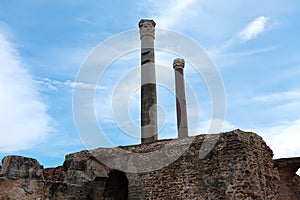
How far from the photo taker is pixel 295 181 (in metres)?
13.2

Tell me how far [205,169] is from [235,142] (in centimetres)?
112

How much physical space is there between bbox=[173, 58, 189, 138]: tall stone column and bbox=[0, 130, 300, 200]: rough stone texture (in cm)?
747

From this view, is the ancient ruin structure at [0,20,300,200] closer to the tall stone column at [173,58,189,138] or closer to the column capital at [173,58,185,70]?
the tall stone column at [173,58,189,138]

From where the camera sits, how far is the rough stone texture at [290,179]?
42.1 feet

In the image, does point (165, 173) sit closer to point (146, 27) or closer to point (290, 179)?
point (290, 179)

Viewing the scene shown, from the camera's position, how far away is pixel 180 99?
19594 mm

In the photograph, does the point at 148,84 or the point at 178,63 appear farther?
the point at 178,63

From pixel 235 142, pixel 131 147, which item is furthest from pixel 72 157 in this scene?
pixel 235 142

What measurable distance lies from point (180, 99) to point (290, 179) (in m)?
7.87

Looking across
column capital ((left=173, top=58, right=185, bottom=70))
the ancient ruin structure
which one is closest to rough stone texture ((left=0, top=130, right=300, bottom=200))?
the ancient ruin structure

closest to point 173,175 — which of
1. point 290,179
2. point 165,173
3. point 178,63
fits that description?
point 165,173

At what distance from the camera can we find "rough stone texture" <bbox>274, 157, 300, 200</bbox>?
1284cm

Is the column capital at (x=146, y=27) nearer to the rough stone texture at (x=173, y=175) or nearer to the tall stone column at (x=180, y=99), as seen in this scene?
the tall stone column at (x=180, y=99)

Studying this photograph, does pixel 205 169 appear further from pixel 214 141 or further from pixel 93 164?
pixel 93 164
